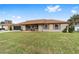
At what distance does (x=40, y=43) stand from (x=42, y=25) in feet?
0.82

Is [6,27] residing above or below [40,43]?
above

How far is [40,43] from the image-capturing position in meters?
2.79

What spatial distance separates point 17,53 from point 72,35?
0.77 meters

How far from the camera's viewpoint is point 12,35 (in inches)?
112

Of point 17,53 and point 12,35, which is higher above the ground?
point 12,35

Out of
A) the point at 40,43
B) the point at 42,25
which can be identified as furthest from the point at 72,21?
the point at 40,43

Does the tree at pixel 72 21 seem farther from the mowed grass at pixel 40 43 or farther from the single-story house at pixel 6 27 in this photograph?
the single-story house at pixel 6 27

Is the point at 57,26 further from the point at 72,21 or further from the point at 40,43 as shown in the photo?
the point at 40,43

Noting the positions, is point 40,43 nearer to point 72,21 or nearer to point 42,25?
point 42,25

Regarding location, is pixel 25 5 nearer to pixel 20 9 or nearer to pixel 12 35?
pixel 20 9

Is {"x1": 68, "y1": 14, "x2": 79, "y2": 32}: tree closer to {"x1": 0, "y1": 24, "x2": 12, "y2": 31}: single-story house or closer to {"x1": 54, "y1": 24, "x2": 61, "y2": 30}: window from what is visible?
{"x1": 54, "y1": 24, "x2": 61, "y2": 30}: window

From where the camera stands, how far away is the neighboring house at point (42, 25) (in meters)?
2.82

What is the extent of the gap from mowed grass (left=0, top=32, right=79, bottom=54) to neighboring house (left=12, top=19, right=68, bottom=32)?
0.23 feet

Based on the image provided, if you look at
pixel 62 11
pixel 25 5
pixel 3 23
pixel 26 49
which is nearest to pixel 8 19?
pixel 3 23
